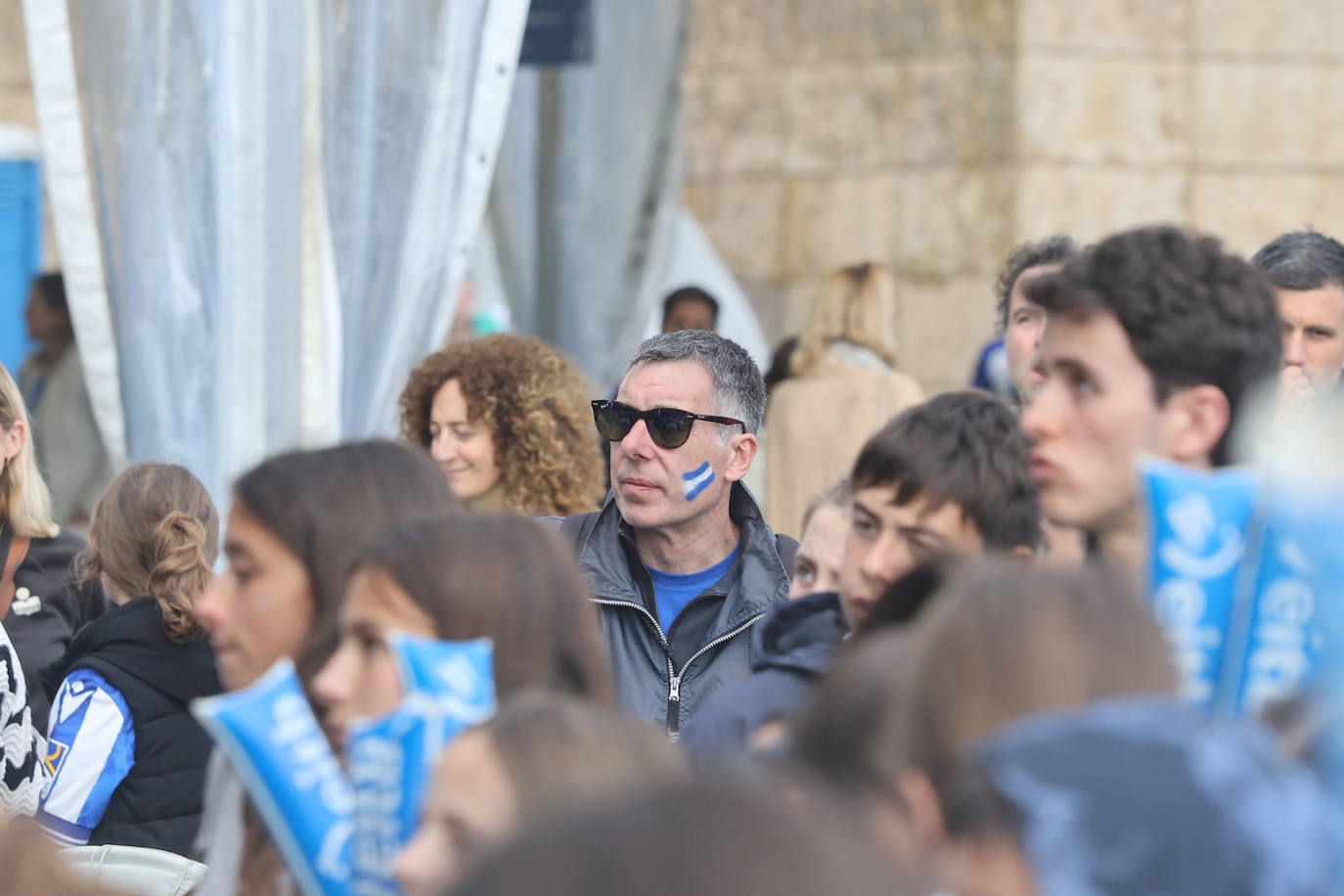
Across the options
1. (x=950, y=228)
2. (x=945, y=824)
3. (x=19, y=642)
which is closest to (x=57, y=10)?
(x=19, y=642)

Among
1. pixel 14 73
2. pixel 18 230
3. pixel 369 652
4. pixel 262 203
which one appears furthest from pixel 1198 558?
pixel 14 73

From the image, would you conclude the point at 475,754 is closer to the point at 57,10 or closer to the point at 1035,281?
the point at 1035,281

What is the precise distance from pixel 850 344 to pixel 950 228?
3.20 meters

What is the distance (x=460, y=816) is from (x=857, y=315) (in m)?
5.26

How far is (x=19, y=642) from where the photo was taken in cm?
448

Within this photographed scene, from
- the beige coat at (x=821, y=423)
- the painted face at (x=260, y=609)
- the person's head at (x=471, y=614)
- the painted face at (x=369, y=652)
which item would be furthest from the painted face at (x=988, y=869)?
the beige coat at (x=821, y=423)

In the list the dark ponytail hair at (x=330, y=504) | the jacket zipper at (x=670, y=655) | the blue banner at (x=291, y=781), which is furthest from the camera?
the jacket zipper at (x=670, y=655)

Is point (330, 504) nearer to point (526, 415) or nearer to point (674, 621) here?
point (674, 621)

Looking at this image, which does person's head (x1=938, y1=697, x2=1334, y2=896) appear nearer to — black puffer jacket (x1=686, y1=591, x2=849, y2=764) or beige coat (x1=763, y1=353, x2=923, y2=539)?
black puffer jacket (x1=686, y1=591, x2=849, y2=764)

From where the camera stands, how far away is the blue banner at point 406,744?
6.36 feet

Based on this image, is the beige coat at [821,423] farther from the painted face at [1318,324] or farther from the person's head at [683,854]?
the person's head at [683,854]

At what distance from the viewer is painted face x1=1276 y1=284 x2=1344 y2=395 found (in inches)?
164

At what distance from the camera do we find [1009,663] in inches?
67.8

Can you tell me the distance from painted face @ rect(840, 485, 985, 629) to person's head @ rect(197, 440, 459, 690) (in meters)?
0.54
